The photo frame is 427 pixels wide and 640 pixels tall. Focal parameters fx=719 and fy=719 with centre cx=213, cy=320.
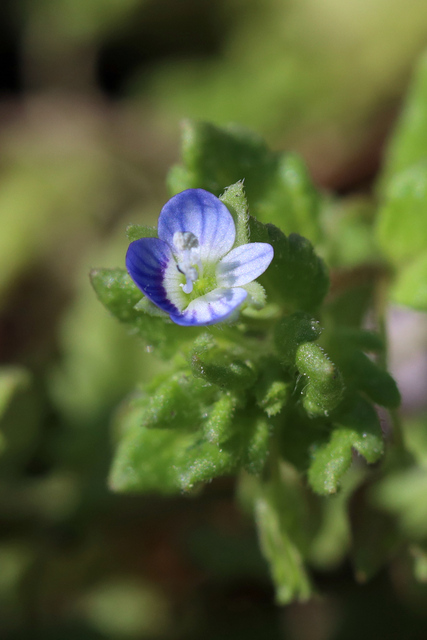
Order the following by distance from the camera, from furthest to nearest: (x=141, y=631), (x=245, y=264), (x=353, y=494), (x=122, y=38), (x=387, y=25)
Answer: (x=122, y=38)
(x=387, y=25)
(x=141, y=631)
(x=353, y=494)
(x=245, y=264)

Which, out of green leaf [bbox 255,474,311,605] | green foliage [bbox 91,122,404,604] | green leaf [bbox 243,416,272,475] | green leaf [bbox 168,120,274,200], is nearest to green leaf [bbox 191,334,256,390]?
green foliage [bbox 91,122,404,604]

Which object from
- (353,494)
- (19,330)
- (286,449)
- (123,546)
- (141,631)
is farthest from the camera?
(19,330)

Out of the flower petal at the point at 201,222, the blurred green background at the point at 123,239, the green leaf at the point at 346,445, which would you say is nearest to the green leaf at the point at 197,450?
the green leaf at the point at 346,445

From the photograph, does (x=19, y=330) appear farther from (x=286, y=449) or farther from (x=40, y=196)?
(x=286, y=449)

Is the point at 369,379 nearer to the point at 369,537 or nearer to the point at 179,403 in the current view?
the point at 179,403

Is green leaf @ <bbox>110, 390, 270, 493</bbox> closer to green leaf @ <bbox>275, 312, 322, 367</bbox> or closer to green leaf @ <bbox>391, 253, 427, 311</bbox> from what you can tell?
green leaf @ <bbox>275, 312, 322, 367</bbox>

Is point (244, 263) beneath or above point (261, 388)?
above

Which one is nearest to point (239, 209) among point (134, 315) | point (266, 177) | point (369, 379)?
point (134, 315)

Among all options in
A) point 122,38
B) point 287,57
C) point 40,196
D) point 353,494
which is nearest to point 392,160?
point 353,494
